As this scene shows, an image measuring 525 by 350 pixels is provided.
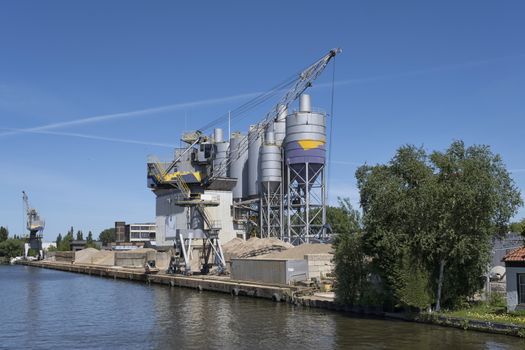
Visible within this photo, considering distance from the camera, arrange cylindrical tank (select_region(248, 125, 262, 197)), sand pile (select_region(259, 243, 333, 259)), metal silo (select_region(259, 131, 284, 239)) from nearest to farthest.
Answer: sand pile (select_region(259, 243, 333, 259)) → metal silo (select_region(259, 131, 284, 239)) → cylindrical tank (select_region(248, 125, 262, 197))

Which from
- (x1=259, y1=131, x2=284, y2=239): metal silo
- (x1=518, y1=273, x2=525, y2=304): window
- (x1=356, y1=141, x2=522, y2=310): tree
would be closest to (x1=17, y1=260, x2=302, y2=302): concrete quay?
(x1=356, y1=141, x2=522, y2=310): tree

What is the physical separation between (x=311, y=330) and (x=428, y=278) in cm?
918

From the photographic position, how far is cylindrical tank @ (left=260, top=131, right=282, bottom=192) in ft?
370

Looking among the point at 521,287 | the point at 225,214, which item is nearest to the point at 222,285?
the point at 521,287

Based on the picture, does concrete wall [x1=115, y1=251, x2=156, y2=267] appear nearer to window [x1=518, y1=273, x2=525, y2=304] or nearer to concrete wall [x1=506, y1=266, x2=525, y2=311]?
concrete wall [x1=506, y1=266, x2=525, y2=311]

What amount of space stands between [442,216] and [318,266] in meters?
26.6

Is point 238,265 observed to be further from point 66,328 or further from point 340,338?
point 340,338

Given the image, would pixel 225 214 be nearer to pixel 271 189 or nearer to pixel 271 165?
pixel 271 189

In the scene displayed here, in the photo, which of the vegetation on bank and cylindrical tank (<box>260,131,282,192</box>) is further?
cylindrical tank (<box>260,131,282,192</box>)

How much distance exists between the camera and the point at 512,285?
39.9 metres

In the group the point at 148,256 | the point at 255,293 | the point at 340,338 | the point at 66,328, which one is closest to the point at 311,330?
the point at 340,338

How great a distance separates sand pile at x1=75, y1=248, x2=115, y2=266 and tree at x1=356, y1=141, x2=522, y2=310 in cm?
12672

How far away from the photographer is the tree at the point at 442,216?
1683 inches

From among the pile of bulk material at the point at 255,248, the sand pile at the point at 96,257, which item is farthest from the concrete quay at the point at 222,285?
the sand pile at the point at 96,257
